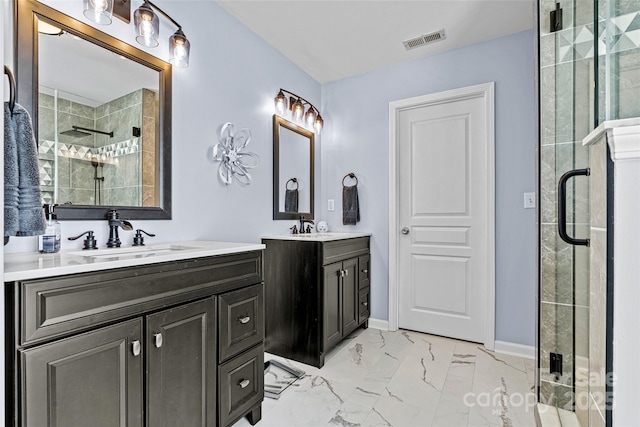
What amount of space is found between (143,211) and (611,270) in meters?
1.89

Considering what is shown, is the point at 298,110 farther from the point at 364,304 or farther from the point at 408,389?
the point at 408,389

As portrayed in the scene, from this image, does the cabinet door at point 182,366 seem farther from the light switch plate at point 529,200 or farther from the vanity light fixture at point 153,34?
the light switch plate at point 529,200

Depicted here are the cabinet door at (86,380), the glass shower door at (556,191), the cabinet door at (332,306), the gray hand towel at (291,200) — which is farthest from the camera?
the gray hand towel at (291,200)

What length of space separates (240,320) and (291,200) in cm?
149

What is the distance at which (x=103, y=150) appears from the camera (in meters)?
1.59

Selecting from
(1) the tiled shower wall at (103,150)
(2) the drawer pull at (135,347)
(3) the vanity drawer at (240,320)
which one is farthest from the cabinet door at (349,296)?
(2) the drawer pull at (135,347)

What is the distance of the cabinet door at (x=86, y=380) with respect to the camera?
88 centimetres

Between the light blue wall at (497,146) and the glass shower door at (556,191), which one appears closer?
the glass shower door at (556,191)

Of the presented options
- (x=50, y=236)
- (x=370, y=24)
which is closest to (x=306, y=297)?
(x=50, y=236)

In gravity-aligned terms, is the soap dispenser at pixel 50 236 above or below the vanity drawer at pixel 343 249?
above

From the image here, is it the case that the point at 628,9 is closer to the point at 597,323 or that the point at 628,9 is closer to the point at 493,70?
the point at 597,323

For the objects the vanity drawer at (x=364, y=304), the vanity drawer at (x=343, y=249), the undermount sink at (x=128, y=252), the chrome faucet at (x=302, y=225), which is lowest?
the vanity drawer at (x=364, y=304)

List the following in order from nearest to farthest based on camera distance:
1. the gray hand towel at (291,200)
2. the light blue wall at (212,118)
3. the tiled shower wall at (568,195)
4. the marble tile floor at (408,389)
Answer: the tiled shower wall at (568,195)
the marble tile floor at (408,389)
the light blue wall at (212,118)
the gray hand towel at (291,200)

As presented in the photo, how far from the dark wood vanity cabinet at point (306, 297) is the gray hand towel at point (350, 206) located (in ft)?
1.84
